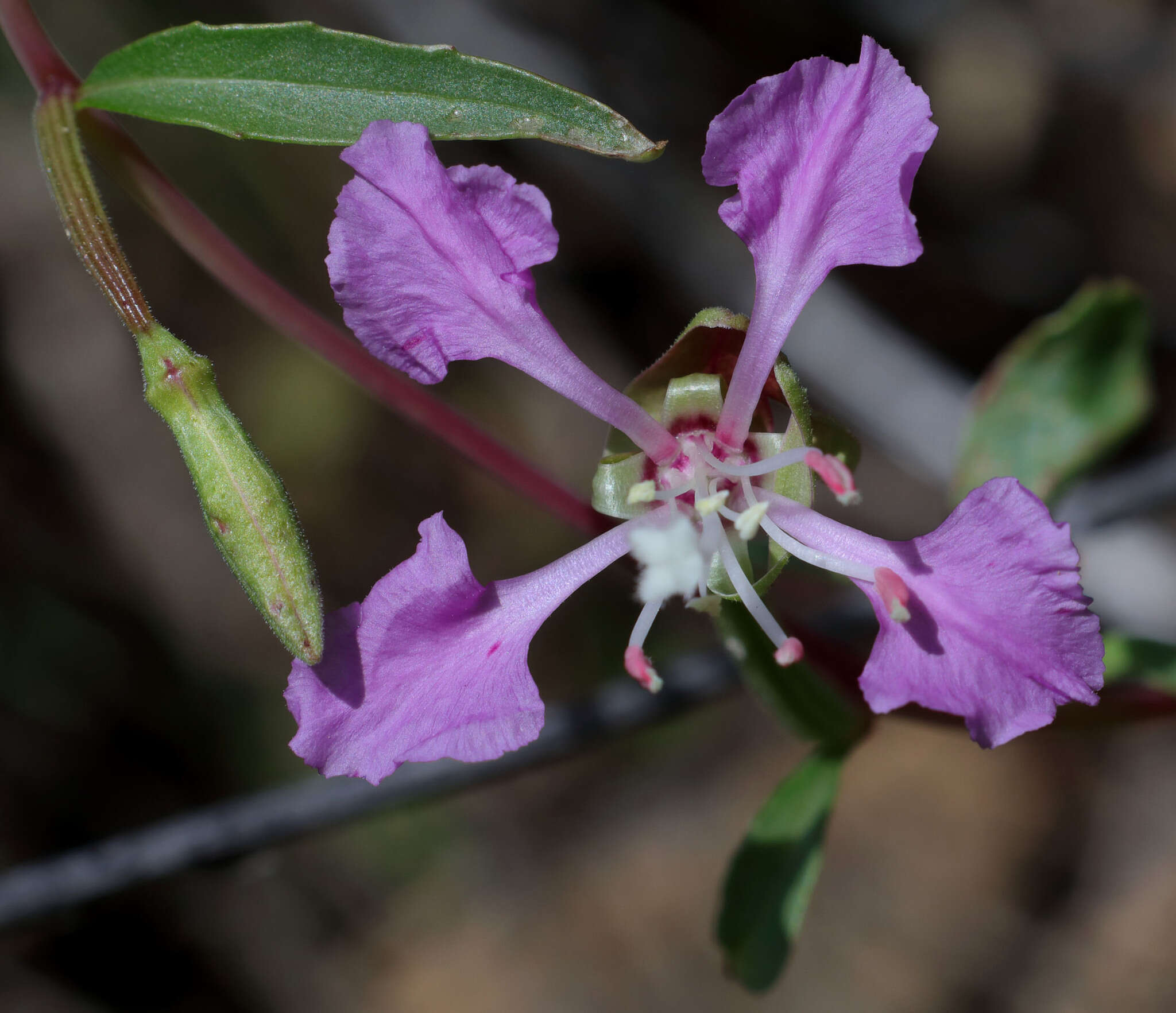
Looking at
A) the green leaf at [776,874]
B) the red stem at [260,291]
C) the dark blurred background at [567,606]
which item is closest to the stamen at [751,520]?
the red stem at [260,291]

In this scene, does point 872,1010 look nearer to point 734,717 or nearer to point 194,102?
point 734,717

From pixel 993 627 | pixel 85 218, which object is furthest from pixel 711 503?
pixel 85 218

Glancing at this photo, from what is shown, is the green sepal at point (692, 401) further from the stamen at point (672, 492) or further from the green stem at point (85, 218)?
the green stem at point (85, 218)

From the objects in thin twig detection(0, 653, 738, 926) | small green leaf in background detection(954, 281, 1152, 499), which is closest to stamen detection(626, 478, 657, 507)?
thin twig detection(0, 653, 738, 926)

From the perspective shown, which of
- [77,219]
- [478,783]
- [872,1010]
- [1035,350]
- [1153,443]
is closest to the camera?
[77,219]

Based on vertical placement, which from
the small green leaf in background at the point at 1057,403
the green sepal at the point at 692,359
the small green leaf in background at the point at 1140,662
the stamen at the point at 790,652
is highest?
the green sepal at the point at 692,359

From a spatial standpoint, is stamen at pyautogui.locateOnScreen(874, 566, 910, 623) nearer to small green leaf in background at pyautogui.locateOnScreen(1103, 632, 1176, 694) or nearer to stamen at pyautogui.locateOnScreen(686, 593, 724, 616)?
stamen at pyautogui.locateOnScreen(686, 593, 724, 616)

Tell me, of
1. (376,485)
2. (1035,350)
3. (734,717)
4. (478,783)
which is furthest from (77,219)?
(734,717)
